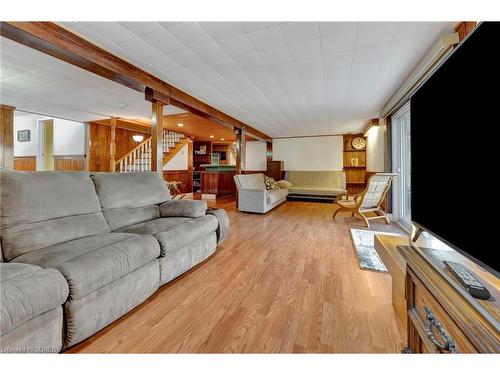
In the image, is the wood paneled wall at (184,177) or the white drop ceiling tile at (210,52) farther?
the wood paneled wall at (184,177)

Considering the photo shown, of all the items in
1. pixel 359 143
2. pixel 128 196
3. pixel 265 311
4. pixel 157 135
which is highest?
pixel 359 143

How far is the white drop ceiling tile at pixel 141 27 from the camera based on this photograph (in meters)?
1.90

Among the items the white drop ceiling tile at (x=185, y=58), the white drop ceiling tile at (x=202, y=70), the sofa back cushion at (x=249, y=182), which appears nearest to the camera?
the white drop ceiling tile at (x=185, y=58)

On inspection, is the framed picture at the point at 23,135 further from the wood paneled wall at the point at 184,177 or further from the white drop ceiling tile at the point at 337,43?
the white drop ceiling tile at the point at 337,43

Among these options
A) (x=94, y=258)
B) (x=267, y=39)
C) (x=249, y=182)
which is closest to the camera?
(x=94, y=258)

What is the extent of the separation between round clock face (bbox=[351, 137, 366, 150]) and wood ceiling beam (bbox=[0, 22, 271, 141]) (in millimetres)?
5933

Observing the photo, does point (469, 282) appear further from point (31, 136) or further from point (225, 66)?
point (31, 136)

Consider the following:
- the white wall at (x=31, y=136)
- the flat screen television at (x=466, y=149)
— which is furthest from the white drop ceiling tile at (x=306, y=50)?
the white wall at (x=31, y=136)

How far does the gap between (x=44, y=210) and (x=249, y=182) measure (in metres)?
4.05

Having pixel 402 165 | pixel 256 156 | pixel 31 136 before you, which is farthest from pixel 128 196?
pixel 31 136

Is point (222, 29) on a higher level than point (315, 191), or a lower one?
higher

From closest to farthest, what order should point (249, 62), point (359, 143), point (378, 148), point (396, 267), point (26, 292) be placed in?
point (26, 292) < point (396, 267) < point (249, 62) < point (378, 148) < point (359, 143)

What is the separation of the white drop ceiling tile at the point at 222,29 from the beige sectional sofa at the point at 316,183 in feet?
17.3

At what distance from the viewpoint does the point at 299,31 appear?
6.49 feet
